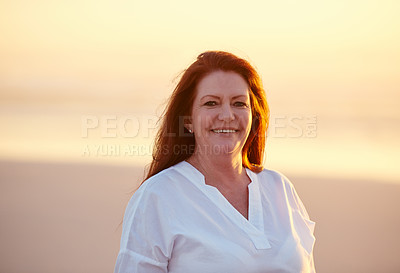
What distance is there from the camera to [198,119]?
7.38 ft

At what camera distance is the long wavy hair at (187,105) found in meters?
2.24

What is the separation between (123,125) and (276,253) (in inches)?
165

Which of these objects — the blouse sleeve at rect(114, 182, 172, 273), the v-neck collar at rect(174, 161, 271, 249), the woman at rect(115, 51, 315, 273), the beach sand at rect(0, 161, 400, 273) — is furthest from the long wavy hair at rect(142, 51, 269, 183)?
the beach sand at rect(0, 161, 400, 273)

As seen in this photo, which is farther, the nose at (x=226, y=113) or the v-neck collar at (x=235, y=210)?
the nose at (x=226, y=113)

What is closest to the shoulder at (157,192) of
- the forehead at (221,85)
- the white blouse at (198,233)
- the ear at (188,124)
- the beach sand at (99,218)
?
the white blouse at (198,233)

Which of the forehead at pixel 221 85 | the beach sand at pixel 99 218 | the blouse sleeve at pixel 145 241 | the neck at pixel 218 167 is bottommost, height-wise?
the beach sand at pixel 99 218

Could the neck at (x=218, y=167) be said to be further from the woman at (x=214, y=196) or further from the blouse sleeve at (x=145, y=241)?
the blouse sleeve at (x=145, y=241)

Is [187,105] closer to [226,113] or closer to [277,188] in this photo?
[226,113]

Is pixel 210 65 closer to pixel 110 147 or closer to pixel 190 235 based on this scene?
pixel 190 235

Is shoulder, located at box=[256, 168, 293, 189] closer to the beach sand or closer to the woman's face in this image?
the woman's face

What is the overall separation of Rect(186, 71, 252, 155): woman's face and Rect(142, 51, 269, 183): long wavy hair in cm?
4

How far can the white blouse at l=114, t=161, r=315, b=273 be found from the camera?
1913 millimetres

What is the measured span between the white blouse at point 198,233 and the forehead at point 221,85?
13.1 inches

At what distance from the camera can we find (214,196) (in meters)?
2.13
